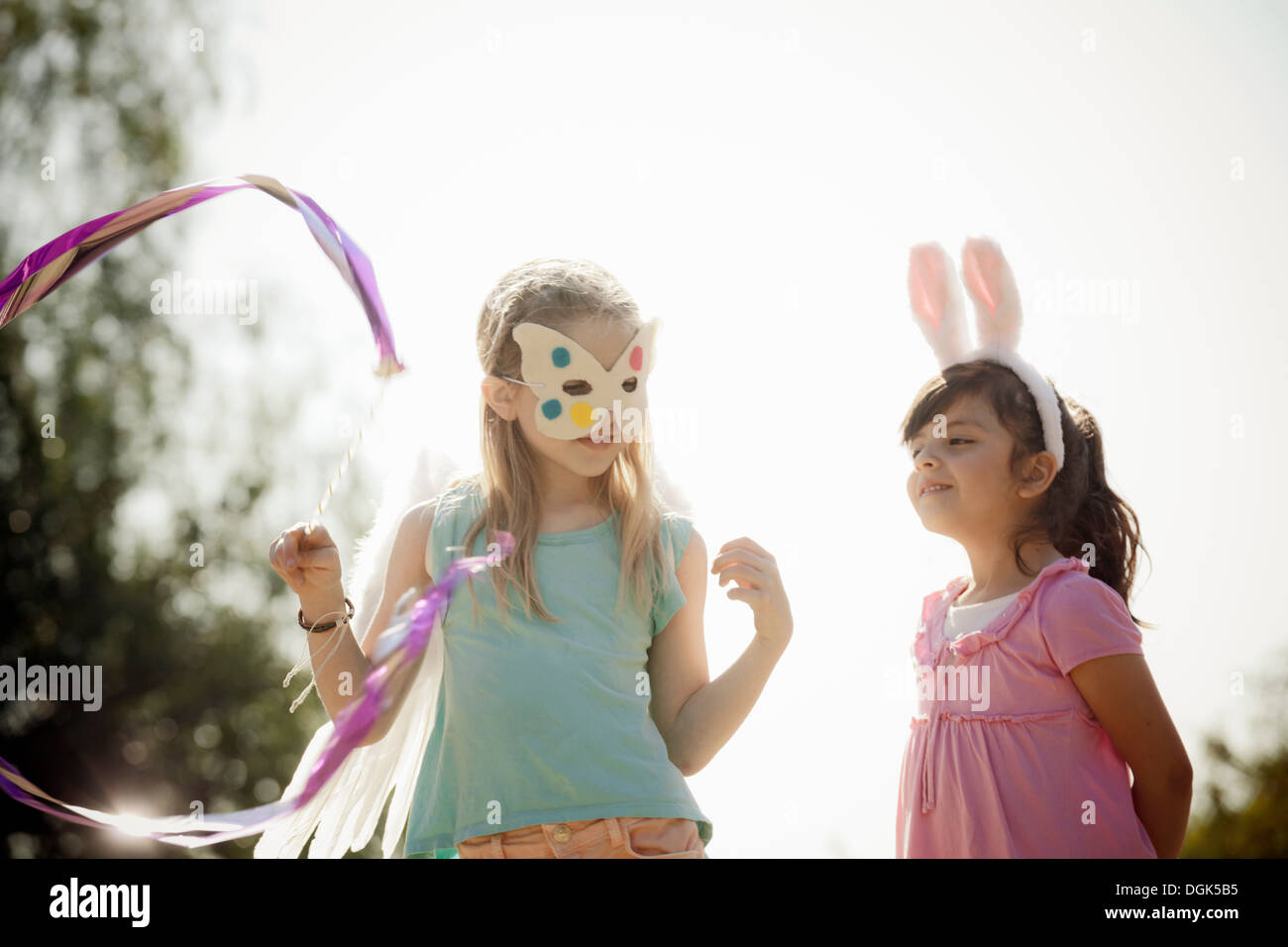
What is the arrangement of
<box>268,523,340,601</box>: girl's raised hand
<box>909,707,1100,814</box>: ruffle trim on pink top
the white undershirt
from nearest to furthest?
<box>268,523,340,601</box>: girl's raised hand, <box>909,707,1100,814</box>: ruffle trim on pink top, the white undershirt

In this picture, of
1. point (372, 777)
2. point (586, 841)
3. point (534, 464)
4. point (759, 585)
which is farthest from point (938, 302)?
→ point (372, 777)

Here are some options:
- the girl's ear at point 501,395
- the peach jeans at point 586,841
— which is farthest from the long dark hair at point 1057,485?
the peach jeans at point 586,841

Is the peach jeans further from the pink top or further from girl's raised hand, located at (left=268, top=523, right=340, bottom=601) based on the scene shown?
the pink top

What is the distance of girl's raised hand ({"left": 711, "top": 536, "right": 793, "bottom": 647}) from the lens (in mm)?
2441

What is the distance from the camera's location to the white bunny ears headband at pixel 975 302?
9.72 ft

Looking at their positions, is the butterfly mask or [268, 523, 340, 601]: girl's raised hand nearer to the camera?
[268, 523, 340, 601]: girl's raised hand

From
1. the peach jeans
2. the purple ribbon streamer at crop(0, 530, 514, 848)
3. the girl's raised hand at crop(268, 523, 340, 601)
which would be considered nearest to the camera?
the purple ribbon streamer at crop(0, 530, 514, 848)

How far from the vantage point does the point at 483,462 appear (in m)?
2.63

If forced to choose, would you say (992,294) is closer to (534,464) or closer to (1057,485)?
(1057,485)

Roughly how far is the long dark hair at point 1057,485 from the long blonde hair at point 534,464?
75cm

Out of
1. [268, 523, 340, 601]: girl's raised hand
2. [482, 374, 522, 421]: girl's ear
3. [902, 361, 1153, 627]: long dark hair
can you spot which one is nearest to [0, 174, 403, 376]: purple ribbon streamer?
[482, 374, 522, 421]: girl's ear

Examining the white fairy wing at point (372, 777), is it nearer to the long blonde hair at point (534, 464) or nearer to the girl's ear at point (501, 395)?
the long blonde hair at point (534, 464)
